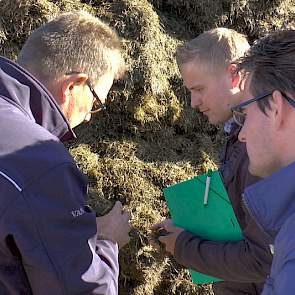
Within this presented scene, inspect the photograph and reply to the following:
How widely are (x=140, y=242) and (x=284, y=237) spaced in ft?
7.23

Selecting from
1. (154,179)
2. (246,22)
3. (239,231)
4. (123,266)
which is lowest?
(123,266)

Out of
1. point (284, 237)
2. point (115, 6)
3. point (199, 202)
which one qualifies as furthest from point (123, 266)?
point (284, 237)

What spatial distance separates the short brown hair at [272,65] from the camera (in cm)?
137

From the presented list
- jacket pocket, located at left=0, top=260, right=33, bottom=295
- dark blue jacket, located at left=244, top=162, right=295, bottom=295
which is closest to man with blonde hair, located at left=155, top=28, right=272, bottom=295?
dark blue jacket, located at left=244, top=162, right=295, bottom=295

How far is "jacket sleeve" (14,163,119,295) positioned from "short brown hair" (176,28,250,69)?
121 cm

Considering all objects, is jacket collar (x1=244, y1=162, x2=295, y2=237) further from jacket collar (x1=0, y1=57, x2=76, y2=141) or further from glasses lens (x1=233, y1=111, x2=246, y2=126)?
jacket collar (x1=0, y1=57, x2=76, y2=141)

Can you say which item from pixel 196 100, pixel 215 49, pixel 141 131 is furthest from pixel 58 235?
pixel 141 131

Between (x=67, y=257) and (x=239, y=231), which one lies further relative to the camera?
(x=239, y=231)

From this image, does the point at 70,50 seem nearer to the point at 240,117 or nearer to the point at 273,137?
the point at 240,117

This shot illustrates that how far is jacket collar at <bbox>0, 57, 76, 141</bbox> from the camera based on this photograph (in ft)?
5.38

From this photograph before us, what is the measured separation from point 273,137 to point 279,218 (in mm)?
211

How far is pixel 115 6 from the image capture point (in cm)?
347

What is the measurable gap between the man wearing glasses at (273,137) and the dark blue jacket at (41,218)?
0.45m

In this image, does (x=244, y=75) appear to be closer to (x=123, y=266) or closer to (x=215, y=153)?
(x=123, y=266)
